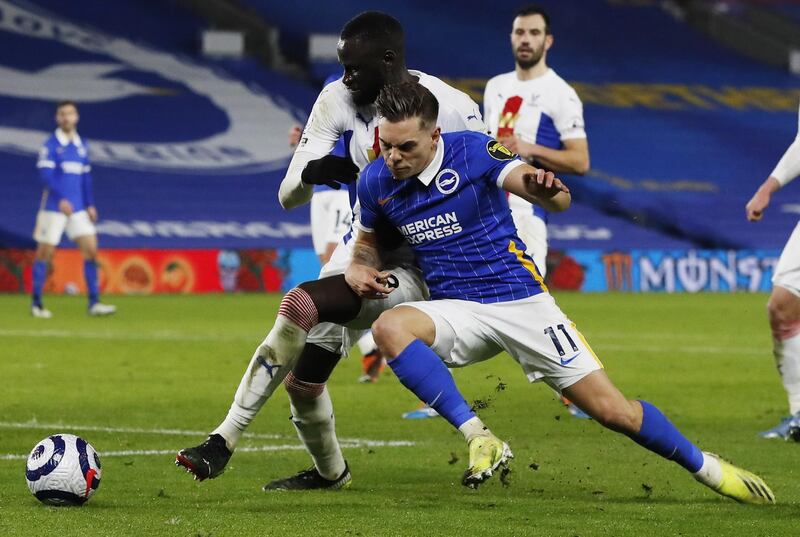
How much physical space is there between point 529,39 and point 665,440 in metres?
4.11

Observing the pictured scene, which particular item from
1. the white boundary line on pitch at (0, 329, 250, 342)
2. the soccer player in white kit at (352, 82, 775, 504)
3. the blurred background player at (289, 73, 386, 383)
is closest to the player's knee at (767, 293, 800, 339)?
the soccer player in white kit at (352, 82, 775, 504)

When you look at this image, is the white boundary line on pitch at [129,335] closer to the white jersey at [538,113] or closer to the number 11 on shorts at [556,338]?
the white jersey at [538,113]

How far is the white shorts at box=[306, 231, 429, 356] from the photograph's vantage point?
5539 mm

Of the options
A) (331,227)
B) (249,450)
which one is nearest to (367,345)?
(331,227)

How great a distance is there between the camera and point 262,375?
215 inches

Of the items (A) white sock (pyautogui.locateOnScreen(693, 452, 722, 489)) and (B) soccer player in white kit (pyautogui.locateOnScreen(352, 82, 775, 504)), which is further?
(A) white sock (pyautogui.locateOnScreen(693, 452, 722, 489))

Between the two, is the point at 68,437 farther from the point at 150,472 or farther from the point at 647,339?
the point at 647,339

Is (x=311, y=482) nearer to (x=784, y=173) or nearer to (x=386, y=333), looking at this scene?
(x=386, y=333)

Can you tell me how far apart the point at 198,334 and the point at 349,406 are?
17.9 ft

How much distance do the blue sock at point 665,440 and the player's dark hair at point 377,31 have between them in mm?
1759

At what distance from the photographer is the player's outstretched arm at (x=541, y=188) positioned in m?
4.89

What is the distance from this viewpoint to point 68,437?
5.47 metres

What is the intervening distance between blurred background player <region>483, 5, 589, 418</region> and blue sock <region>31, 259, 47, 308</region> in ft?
28.8

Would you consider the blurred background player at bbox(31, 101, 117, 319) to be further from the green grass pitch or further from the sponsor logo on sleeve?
the sponsor logo on sleeve
